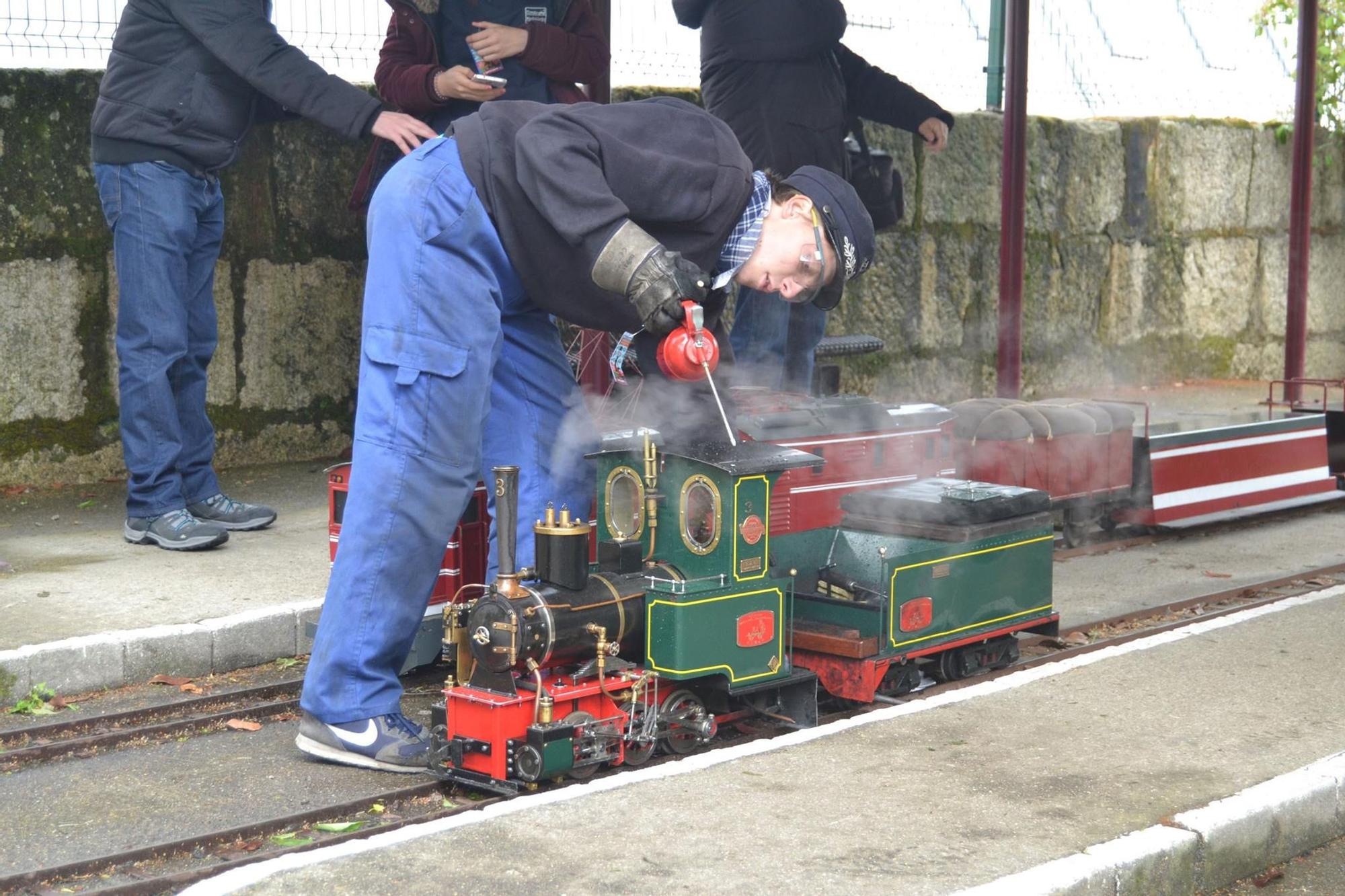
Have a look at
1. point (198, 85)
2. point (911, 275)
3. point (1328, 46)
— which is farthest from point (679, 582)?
point (1328, 46)

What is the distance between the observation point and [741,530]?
4.63 meters

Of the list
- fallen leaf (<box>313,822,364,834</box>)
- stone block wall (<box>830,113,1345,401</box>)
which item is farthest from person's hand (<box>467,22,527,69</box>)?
stone block wall (<box>830,113,1345,401</box>)

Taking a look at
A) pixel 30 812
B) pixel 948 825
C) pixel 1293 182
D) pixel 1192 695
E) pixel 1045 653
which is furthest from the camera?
pixel 1293 182

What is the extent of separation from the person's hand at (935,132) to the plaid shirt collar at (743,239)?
4.17m

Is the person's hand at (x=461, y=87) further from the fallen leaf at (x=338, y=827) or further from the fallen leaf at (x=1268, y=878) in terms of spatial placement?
the fallen leaf at (x=1268, y=878)

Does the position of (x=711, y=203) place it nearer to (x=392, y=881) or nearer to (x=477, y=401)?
(x=477, y=401)

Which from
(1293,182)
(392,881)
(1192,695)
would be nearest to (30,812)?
(392,881)

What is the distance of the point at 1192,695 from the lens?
509 centimetres

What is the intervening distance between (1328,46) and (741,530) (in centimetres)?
1330

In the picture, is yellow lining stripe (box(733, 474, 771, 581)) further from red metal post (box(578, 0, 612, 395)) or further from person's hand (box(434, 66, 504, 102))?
person's hand (box(434, 66, 504, 102))

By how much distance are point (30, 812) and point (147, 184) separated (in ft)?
10.3

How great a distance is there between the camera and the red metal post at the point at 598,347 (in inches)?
293

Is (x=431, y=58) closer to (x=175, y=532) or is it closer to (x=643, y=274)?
(x=175, y=532)

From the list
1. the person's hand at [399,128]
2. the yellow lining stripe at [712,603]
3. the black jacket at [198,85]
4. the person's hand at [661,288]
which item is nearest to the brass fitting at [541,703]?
the yellow lining stripe at [712,603]
